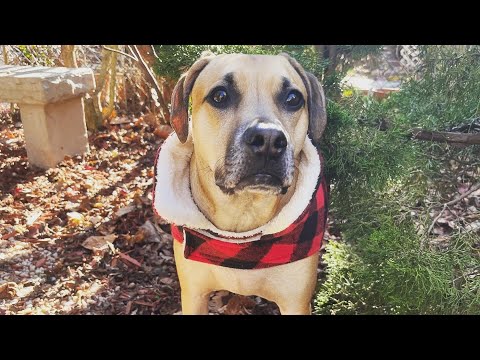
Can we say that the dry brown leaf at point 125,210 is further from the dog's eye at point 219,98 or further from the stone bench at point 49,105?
the dog's eye at point 219,98

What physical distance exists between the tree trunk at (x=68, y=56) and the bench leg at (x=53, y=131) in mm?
219

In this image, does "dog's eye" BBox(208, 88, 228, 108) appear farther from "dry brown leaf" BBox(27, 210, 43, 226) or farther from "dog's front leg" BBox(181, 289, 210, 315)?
"dry brown leaf" BBox(27, 210, 43, 226)

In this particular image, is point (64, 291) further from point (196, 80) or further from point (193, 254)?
point (196, 80)

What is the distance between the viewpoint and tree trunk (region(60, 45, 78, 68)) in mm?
1942

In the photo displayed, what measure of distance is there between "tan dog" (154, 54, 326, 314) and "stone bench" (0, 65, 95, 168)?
0.80 meters

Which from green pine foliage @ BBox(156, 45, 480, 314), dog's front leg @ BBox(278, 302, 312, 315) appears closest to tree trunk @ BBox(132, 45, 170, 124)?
green pine foliage @ BBox(156, 45, 480, 314)

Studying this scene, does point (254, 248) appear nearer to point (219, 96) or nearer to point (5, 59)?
point (219, 96)

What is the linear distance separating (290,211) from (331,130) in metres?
0.49

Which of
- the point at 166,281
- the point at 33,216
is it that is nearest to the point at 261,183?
the point at 166,281

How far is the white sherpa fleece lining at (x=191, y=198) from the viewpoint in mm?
1595

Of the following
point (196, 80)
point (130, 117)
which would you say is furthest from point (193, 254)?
point (130, 117)

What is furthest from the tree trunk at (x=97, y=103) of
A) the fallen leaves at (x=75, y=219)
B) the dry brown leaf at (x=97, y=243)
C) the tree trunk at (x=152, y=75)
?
the dry brown leaf at (x=97, y=243)

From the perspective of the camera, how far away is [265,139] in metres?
1.29

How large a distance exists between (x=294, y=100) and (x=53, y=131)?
1.32m
